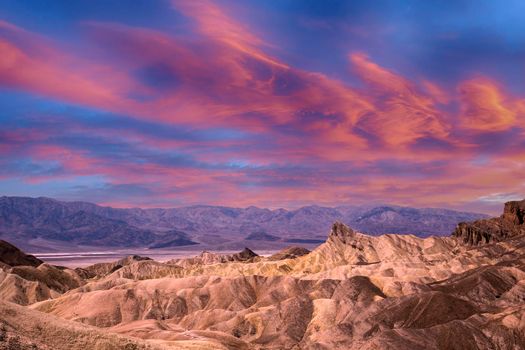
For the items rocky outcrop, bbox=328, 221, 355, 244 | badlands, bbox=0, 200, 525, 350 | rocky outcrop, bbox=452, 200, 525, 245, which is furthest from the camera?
rocky outcrop, bbox=328, 221, 355, 244

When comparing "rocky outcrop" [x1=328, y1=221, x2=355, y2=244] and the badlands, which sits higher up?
"rocky outcrop" [x1=328, y1=221, x2=355, y2=244]

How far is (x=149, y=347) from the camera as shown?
165 feet

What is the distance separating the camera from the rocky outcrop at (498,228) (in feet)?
608

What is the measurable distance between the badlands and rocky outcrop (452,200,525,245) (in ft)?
18.5

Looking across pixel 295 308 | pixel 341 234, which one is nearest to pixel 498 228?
pixel 341 234

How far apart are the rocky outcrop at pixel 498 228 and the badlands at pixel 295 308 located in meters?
5.64

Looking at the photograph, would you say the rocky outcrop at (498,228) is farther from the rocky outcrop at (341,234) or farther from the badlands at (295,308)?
the rocky outcrop at (341,234)

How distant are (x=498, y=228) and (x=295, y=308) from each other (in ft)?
378

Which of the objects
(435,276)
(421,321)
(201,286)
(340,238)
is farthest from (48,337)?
(340,238)

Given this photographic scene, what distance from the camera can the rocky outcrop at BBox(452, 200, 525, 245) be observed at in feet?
608

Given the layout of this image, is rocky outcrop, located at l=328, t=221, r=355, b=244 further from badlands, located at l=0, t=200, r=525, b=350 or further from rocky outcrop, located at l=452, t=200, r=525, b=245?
rocky outcrop, located at l=452, t=200, r=525, b=245

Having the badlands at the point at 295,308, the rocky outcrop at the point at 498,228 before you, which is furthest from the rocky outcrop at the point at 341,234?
the rocky outcrop at the point at 498,228

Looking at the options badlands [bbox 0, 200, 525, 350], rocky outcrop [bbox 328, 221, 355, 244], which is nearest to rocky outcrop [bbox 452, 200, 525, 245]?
badlands [bbox 0, 200, 525, 350]

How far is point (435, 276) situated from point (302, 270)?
52037 mm
